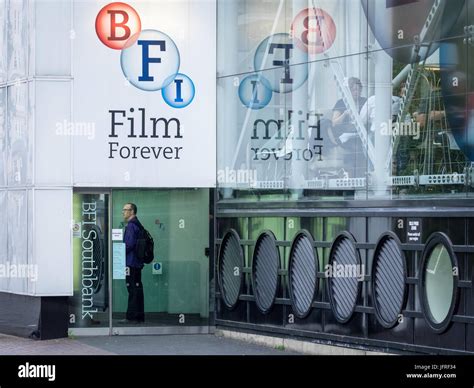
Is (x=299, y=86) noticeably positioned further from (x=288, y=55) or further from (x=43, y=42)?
(x=43, y=42)

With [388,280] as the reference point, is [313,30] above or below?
above

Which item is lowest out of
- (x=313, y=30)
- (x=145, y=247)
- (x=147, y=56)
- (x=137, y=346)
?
(x=137, y=346)

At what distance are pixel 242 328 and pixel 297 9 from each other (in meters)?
4.37

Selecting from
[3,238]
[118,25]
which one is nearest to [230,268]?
[3,238]

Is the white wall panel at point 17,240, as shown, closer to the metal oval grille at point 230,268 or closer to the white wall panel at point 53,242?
the white wall panel at point 53,242

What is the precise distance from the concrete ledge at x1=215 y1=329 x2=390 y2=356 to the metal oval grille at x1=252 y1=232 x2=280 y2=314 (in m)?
0.41

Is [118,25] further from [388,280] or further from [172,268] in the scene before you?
[388,280]

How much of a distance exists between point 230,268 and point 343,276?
9.01ft

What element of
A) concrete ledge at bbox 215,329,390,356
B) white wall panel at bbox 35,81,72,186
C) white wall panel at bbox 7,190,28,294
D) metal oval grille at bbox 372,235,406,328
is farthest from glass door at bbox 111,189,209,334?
metal oval grille at bbox 372,235,406,328

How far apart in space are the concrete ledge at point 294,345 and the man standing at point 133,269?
1.17 metres

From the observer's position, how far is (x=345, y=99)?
15781 millimetres

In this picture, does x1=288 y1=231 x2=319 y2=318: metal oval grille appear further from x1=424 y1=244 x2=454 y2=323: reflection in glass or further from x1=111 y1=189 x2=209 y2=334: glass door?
x1=424 y1=244 x2=454 y2=323: reflection in glass

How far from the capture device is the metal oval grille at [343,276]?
15172 millimetres

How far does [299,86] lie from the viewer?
54.6 feet
